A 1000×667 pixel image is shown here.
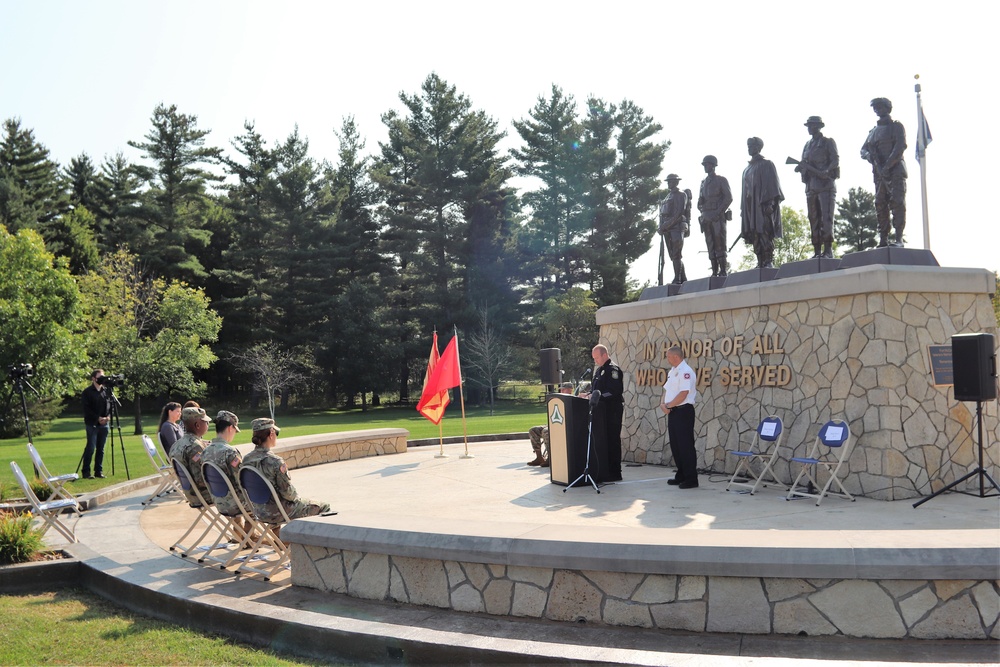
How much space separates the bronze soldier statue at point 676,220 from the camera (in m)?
14.5

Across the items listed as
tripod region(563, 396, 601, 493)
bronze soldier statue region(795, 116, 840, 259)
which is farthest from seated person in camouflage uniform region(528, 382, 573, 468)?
bronze soldier statue region(795, 116, 840, 259)

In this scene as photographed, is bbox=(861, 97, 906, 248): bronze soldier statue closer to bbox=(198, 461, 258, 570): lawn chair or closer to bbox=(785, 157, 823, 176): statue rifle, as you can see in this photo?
bbox=(785, 157, 823, 176): statue rifle

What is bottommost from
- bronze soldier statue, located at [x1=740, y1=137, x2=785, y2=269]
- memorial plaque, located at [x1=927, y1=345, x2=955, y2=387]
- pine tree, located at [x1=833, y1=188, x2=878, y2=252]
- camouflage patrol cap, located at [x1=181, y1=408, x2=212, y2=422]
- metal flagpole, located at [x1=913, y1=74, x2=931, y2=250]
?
camouflage patrol cap, located at [x1=181, y1=408, x2=212, y2=422]

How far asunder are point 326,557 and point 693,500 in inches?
195

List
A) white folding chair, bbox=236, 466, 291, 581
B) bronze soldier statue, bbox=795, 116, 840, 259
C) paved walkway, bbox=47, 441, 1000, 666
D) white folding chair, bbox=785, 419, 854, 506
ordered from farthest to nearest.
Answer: bronze soldier statue, bbox=795, 116, 840, 259 → white folding chair, bbox=785, 419, 854, 506 → white folding chair, bbox=236, 466, 291, 581 → paved walkway, bbox=47, 441, 1000, 666

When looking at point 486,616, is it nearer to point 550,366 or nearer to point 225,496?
point 225,496

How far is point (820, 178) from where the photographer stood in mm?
11531

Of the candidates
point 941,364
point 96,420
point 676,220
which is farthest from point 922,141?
point 96,420

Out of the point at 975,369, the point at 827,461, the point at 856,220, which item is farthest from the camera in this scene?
the point at 856,220

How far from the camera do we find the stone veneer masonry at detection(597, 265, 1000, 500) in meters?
9.48

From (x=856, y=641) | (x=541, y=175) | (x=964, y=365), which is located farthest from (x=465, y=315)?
(x=856, y=641)

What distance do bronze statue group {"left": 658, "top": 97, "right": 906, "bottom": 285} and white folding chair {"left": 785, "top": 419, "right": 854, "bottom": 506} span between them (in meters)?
2.94

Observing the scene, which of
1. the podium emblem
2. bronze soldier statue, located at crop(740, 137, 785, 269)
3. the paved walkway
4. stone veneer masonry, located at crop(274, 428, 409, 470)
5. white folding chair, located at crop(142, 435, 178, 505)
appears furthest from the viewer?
stone veneer masonry, located at crop(274, 428, 409, 470)

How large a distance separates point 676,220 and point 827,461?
587 centimetres
